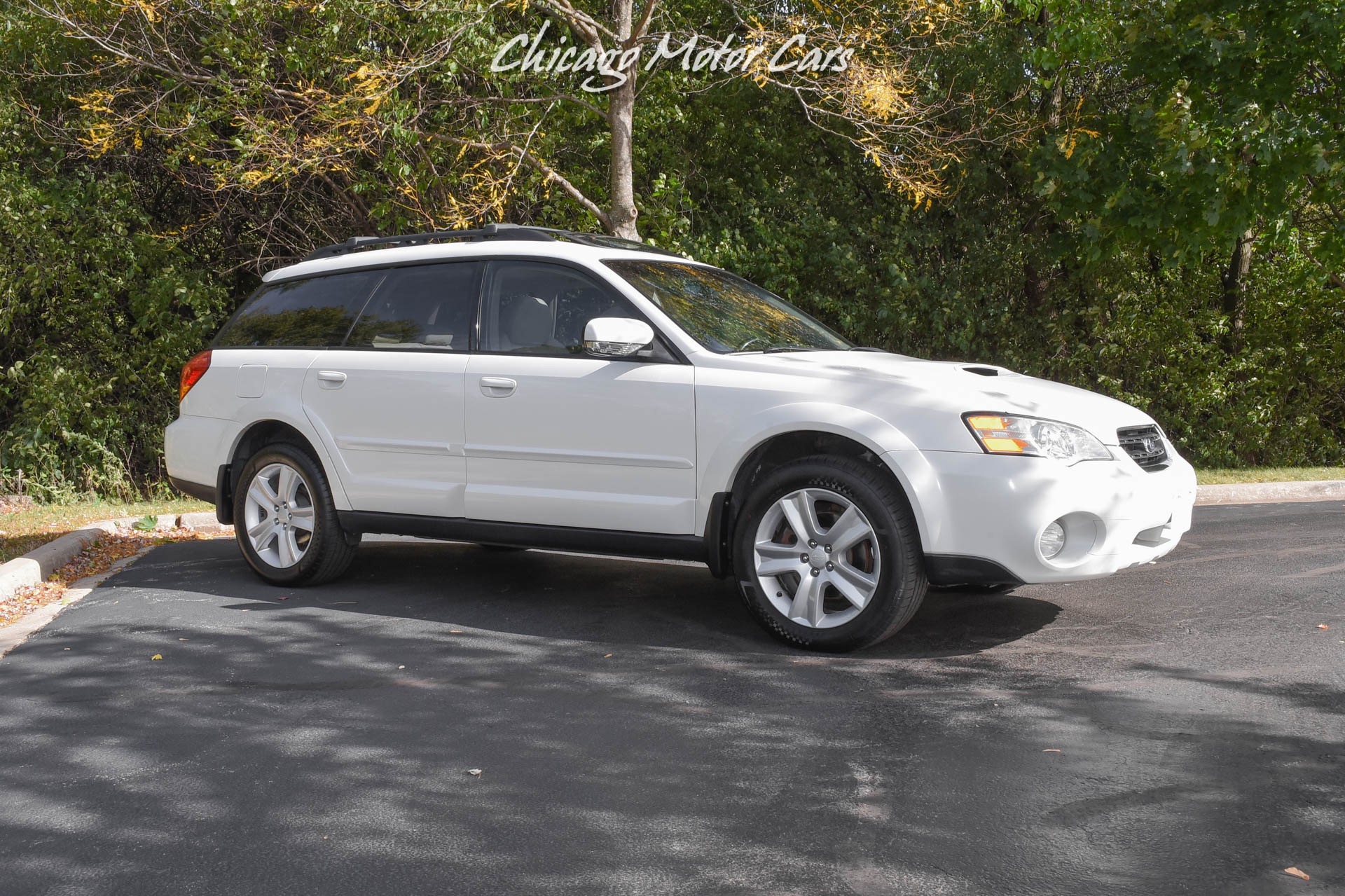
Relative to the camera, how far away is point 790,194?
588 inches

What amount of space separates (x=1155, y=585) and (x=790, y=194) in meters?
8.93

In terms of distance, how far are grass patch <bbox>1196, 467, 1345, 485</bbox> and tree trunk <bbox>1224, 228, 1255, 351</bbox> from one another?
6.58ft

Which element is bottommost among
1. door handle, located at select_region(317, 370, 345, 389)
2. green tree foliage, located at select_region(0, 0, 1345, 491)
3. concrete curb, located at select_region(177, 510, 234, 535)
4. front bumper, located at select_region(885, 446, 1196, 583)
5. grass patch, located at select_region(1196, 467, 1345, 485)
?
concrete curb, located at select_region(177, 510, 234, 535)

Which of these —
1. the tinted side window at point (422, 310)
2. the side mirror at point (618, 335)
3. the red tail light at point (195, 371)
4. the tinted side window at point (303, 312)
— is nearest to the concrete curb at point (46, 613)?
the red tail light at point (195, 371)

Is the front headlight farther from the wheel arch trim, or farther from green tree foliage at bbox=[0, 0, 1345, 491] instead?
green tree foliage at bbox=[0, 0, 1345, 491]

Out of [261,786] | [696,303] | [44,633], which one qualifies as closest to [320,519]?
[44,633]

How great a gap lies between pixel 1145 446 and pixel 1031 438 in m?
0.75

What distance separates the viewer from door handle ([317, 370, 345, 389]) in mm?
6984

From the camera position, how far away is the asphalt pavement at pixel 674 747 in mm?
3342

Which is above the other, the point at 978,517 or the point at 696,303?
the point at 696,303

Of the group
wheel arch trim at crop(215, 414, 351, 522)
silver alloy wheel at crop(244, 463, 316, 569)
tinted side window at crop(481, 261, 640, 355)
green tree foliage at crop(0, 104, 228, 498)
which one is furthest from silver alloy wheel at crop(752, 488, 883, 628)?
green tree foliage at crop(0, 104, 228, 498)

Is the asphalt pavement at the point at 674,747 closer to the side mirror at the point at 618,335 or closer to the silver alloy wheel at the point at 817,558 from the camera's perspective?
the silver alloy wheel at the point at 817,558

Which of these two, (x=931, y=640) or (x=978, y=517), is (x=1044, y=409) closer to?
(x=978, y=517)

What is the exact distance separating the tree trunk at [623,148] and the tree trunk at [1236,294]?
25.2 feet
